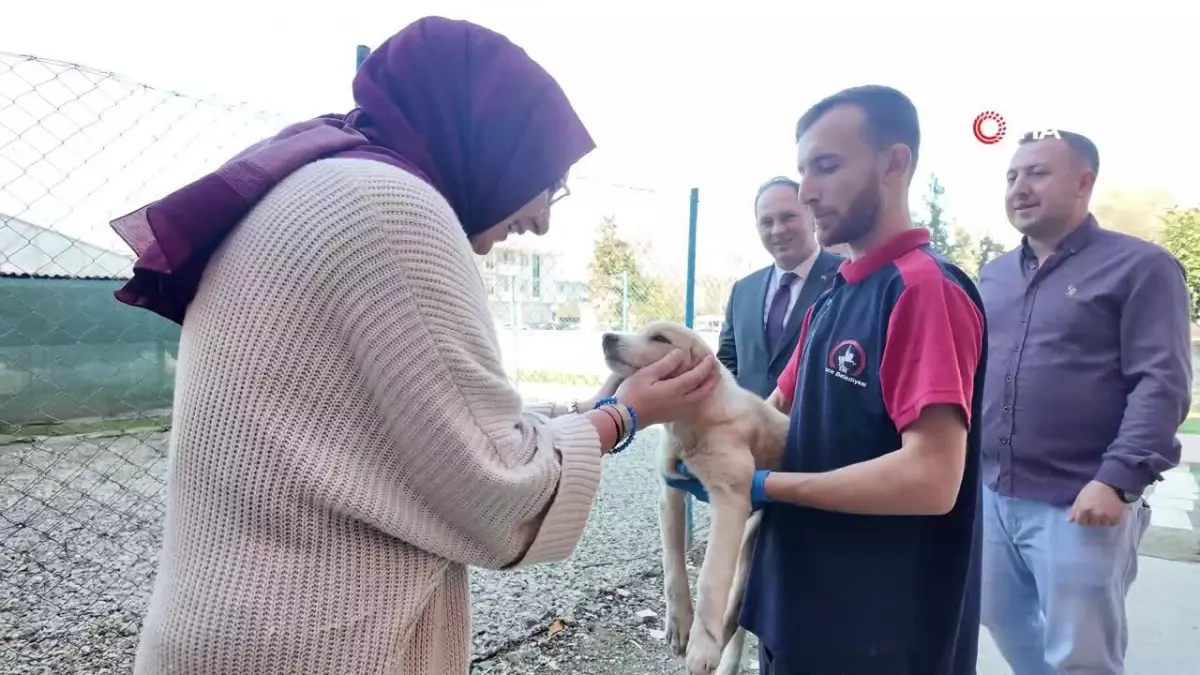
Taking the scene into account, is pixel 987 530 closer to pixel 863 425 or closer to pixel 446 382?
pixel 863 425

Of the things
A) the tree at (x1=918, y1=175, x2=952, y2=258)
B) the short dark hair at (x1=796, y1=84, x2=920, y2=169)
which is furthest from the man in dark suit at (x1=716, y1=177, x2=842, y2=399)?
the tree at (x1=918, y1=175, x2=952, y2=258)

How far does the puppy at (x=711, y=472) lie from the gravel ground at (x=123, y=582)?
1.45 metres

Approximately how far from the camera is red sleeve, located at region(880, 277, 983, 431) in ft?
4.62

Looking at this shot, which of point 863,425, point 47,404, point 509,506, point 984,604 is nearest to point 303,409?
point 509,506

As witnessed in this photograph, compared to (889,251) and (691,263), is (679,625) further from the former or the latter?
(691,263)

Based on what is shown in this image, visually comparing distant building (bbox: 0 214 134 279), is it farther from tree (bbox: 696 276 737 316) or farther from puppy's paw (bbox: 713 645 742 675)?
tree (bbox: 696 276 737 316)

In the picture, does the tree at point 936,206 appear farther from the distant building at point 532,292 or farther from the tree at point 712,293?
the distant building at point 532,292

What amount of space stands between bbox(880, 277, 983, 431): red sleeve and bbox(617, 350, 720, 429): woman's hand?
460 mm

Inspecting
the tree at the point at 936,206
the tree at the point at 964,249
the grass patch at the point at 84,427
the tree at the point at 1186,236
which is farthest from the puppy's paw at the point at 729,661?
the tree at the point at 1186,236

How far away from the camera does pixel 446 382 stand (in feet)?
3.57

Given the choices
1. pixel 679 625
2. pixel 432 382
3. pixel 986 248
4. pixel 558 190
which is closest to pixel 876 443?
pixel 558 190

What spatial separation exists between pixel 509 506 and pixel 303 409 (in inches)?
13.6

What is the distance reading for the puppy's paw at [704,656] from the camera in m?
1.91

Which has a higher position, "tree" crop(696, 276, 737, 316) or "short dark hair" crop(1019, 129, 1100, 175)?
"short dark hair" crop(1019, 129, 1100, 175)
